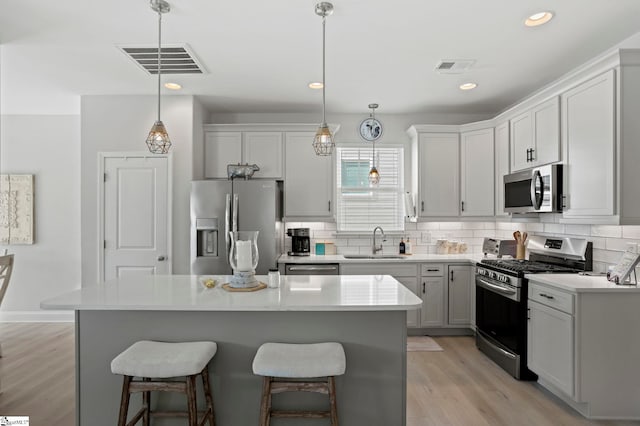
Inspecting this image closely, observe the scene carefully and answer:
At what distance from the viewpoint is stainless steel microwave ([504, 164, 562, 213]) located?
318 centimetres

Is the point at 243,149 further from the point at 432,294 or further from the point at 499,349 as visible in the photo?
the point at 499,349

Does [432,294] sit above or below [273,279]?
below

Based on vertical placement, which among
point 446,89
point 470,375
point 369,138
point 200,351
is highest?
point 446,89

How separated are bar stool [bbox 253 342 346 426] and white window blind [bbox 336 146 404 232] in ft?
9.98

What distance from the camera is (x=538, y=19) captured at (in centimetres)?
258

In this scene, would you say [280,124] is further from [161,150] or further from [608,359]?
[608,359]

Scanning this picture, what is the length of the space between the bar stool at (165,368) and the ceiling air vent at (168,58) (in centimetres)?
232

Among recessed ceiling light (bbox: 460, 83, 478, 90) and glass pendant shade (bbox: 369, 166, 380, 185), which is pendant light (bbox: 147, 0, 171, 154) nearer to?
glass pendant shade (bbox: 369, 166, 380, 185)

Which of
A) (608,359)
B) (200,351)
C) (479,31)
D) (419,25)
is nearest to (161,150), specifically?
(200,351)

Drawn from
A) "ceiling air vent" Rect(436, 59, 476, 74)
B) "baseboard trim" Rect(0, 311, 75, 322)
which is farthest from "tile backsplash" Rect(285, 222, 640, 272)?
"baseboard trim" Rect(0, 311, 75, 322)

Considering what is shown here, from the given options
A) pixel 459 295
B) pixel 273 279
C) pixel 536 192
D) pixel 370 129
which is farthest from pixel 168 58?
pixel 459 295

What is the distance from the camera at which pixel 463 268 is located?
14.2 feet

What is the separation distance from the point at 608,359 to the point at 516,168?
1.98m

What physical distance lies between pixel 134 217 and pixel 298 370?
3142mm
